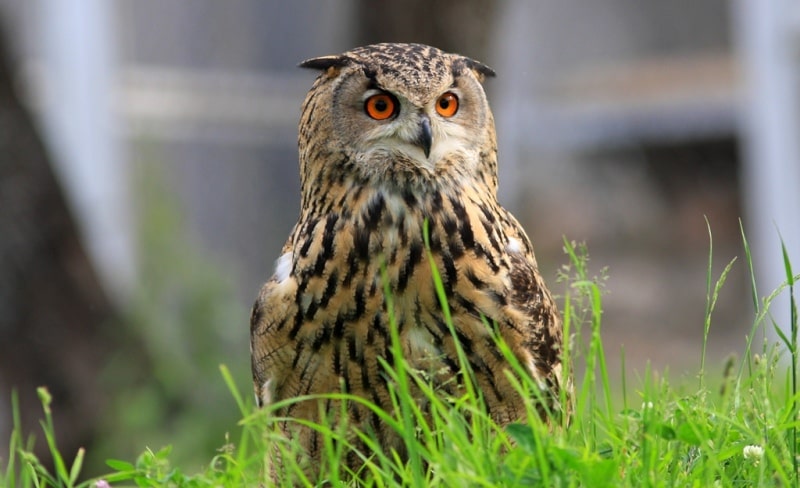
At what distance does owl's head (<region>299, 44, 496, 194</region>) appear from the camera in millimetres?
3236

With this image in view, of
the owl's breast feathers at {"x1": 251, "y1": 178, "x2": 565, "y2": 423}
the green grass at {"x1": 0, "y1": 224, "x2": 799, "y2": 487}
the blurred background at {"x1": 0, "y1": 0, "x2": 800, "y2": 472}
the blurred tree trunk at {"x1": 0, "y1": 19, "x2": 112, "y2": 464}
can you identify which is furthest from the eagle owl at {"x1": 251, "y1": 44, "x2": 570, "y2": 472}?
the blurred tree trunk at {"x1": 0, "y1": 19, "x2": 112, "y2": 464}

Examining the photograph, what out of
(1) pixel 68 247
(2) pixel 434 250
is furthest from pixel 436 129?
(1) pixel 68 247

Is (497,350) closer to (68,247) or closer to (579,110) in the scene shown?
(68,247)

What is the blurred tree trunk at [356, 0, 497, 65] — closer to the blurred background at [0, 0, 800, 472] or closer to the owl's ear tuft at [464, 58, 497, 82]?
the blurred background at [0, 0, 800, 472]

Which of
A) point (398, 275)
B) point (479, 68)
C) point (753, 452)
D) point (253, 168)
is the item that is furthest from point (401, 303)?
point (253, 168)

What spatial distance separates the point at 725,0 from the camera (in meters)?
13.2

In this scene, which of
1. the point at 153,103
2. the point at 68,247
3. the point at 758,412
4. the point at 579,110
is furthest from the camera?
the point at 579,110

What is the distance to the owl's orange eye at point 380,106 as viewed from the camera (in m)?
3.28

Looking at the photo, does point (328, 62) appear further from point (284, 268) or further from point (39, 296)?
point (39, 296)

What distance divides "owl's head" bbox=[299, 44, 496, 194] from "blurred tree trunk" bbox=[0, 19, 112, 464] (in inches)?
133

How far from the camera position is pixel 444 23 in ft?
22.6

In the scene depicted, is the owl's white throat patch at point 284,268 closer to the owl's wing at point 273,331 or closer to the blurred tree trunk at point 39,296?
the owl's wing at point 273,331

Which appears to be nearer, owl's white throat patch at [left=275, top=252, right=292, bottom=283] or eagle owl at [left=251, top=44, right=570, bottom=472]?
eagle owl at [left=251, top=44, right=570, bottom=472]

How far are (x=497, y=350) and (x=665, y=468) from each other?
2.02 ft
